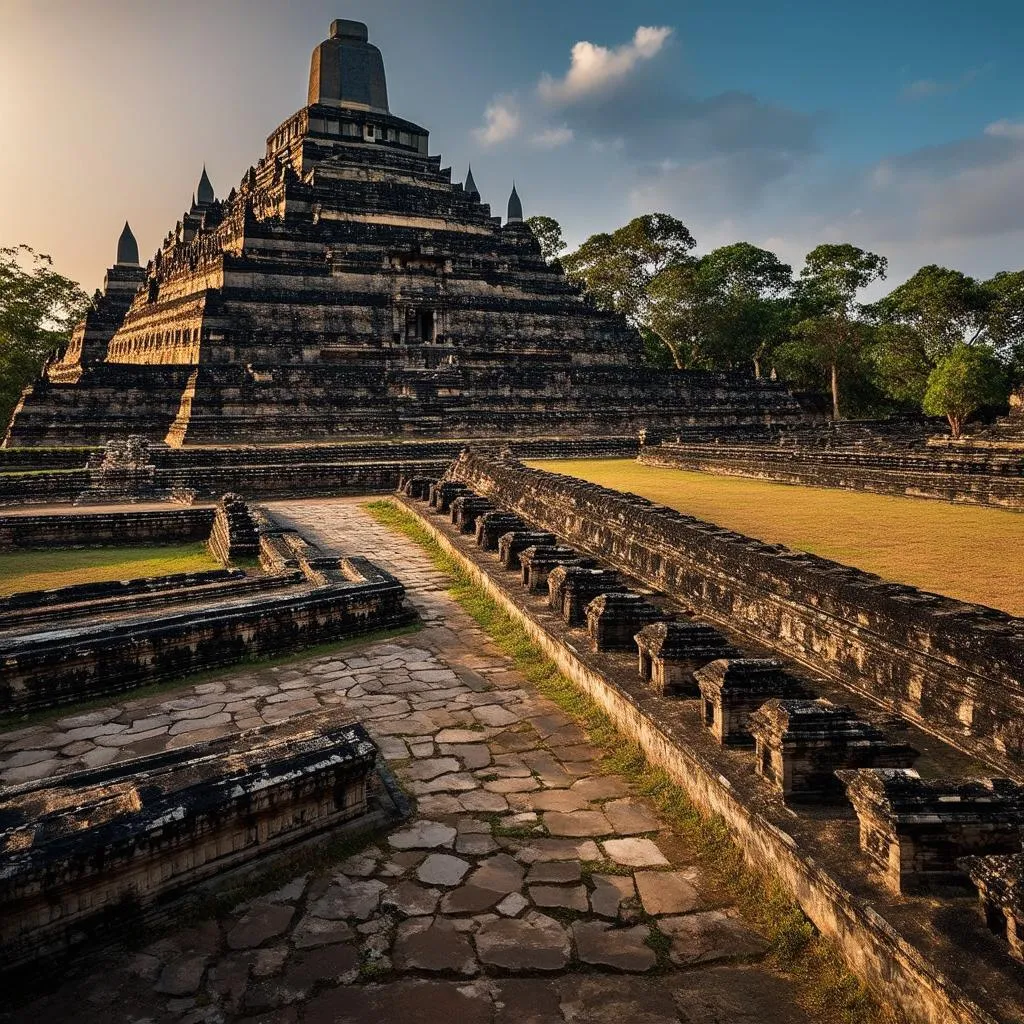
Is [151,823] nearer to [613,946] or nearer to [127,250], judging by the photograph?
[613,946]

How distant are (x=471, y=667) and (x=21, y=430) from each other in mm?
23618

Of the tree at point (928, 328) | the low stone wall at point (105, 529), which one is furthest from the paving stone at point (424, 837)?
the tree at point (928, 328)

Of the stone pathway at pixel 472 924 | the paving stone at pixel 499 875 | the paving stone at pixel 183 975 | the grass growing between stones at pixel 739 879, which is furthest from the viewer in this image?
the paving stone at pixel 499 875

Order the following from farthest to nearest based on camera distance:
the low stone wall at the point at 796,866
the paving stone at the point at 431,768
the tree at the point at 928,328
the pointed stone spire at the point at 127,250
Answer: the pointed stone spire at the point at 127,250 < the tree at the point at 928,328 < the paving stone at the point at 431,768 < the low stone wall at the point at 796,866

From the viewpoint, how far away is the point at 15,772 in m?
5.54

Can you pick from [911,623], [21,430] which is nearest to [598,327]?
[21,430]

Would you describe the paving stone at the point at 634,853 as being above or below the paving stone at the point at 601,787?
above

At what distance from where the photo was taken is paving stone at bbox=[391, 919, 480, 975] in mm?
3451

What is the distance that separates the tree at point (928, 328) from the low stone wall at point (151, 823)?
43.4 metres

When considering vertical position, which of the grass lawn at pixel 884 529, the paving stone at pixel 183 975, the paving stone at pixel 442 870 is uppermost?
the grass lawn at pixel 884 529

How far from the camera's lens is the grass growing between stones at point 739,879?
10.1 feet

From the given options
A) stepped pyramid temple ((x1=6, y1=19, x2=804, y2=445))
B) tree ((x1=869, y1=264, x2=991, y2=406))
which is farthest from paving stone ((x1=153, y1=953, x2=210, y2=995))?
tree ((x1=869, y1=264, x2=991, y2=406))

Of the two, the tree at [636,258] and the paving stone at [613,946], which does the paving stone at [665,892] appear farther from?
the tree at [636,258]

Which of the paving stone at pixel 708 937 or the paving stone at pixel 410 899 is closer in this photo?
the paving stone at pixel 708 937
